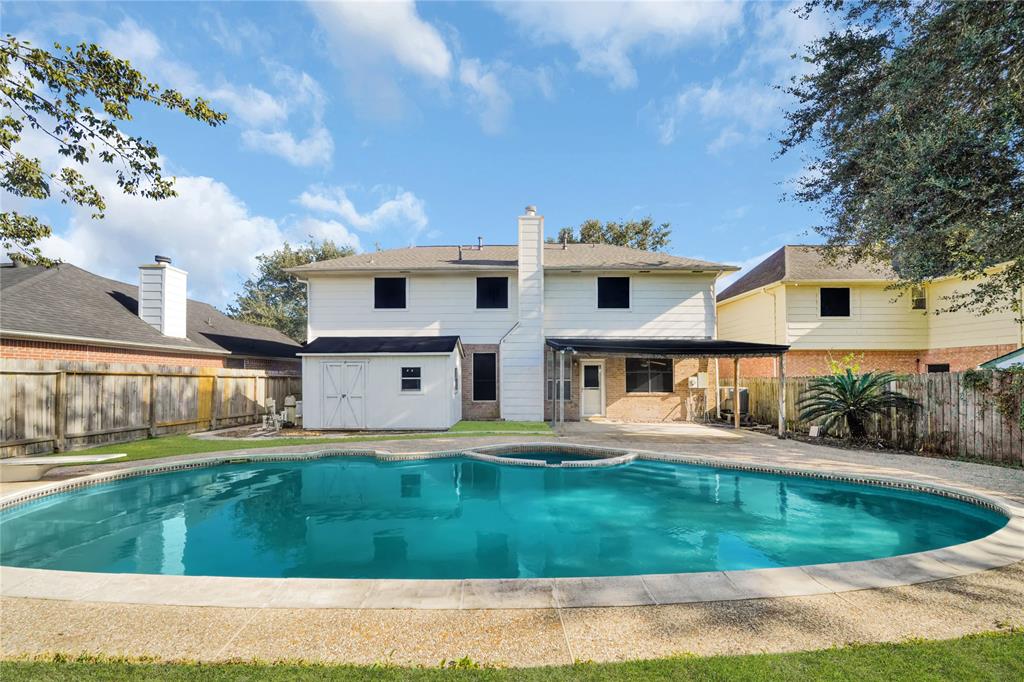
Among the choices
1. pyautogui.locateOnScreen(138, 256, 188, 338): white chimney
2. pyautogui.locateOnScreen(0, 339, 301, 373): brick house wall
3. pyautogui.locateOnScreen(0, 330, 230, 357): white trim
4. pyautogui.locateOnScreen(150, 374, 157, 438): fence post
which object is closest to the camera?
pyautogui.locateOnScreen(0, 330, 230, 357): white trim

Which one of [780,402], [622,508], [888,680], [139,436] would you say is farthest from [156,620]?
[780,402]

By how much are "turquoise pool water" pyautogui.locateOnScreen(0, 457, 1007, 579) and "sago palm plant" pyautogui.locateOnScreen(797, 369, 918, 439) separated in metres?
4.29

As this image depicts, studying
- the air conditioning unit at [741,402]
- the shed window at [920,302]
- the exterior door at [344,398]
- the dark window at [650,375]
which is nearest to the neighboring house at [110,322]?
the exterior door at [344,398]

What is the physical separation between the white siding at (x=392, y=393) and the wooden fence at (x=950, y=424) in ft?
39.1

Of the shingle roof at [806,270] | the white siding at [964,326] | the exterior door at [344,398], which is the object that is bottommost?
the exterior door at [344,398]

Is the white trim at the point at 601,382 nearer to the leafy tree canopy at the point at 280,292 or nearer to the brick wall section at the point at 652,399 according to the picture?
the brick wall section at the point at 652,399

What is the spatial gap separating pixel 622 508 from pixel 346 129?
16.6 meters

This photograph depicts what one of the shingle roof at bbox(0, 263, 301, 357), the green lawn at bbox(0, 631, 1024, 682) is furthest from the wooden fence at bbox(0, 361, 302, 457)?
the green lawn at bbox(0, 631, 1024, 682)

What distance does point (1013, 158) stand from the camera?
22.7ft

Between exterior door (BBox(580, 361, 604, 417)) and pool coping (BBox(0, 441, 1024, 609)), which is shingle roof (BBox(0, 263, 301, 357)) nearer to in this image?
pool coping (BBox(0, 441, 1024, 609))

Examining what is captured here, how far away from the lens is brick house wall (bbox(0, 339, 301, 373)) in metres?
10.8

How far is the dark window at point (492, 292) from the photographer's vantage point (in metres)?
16.3

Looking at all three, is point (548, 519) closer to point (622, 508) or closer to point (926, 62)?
point (622, 508)

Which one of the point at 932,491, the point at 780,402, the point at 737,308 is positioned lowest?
the point at 932,491
